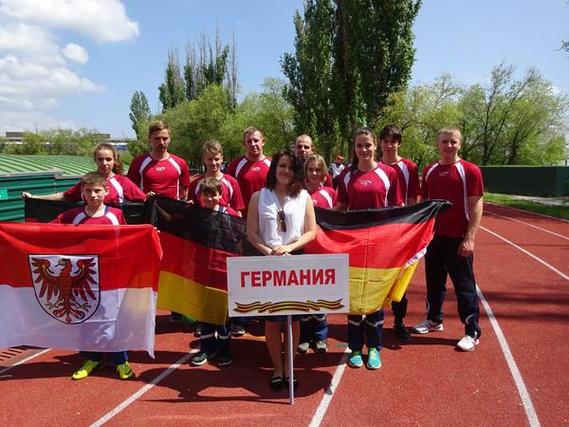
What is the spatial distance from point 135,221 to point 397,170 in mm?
2866

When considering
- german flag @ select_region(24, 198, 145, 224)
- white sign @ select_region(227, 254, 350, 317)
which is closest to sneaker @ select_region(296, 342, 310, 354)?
white sign @ select_region(227, 254, 350, 317)

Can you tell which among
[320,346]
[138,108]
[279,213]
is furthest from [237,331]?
[138,108]

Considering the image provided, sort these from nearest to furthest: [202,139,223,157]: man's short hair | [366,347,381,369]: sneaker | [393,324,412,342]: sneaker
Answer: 1. [366,347,381,369]: sneaker
2. [202,139,223,157]: man's short hair
3. [393,324,412,342]: sneaker

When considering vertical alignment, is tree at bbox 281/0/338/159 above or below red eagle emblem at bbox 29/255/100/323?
above

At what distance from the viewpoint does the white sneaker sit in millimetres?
4578

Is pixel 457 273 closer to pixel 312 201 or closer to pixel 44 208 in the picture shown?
pixel 312 201

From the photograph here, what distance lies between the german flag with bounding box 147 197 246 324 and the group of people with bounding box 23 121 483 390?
194mm

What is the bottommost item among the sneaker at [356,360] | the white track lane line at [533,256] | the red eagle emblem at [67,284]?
the white track lane line at [533,256]

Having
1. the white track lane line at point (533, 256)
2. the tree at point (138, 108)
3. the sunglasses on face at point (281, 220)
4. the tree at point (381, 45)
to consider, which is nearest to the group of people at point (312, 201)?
the sunglasses on face at point (281, 220)

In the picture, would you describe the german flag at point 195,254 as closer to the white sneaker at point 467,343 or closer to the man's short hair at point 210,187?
the man's short hair at point 210,187

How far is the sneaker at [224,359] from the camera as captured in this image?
14.1ft

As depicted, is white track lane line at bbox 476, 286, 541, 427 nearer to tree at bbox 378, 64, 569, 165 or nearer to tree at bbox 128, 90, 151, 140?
tree at bbox 378, 64, 569, 165

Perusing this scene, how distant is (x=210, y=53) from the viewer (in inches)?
2299

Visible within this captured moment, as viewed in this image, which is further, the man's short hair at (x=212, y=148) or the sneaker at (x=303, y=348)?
the man's short hair at (x=212, y=148)
